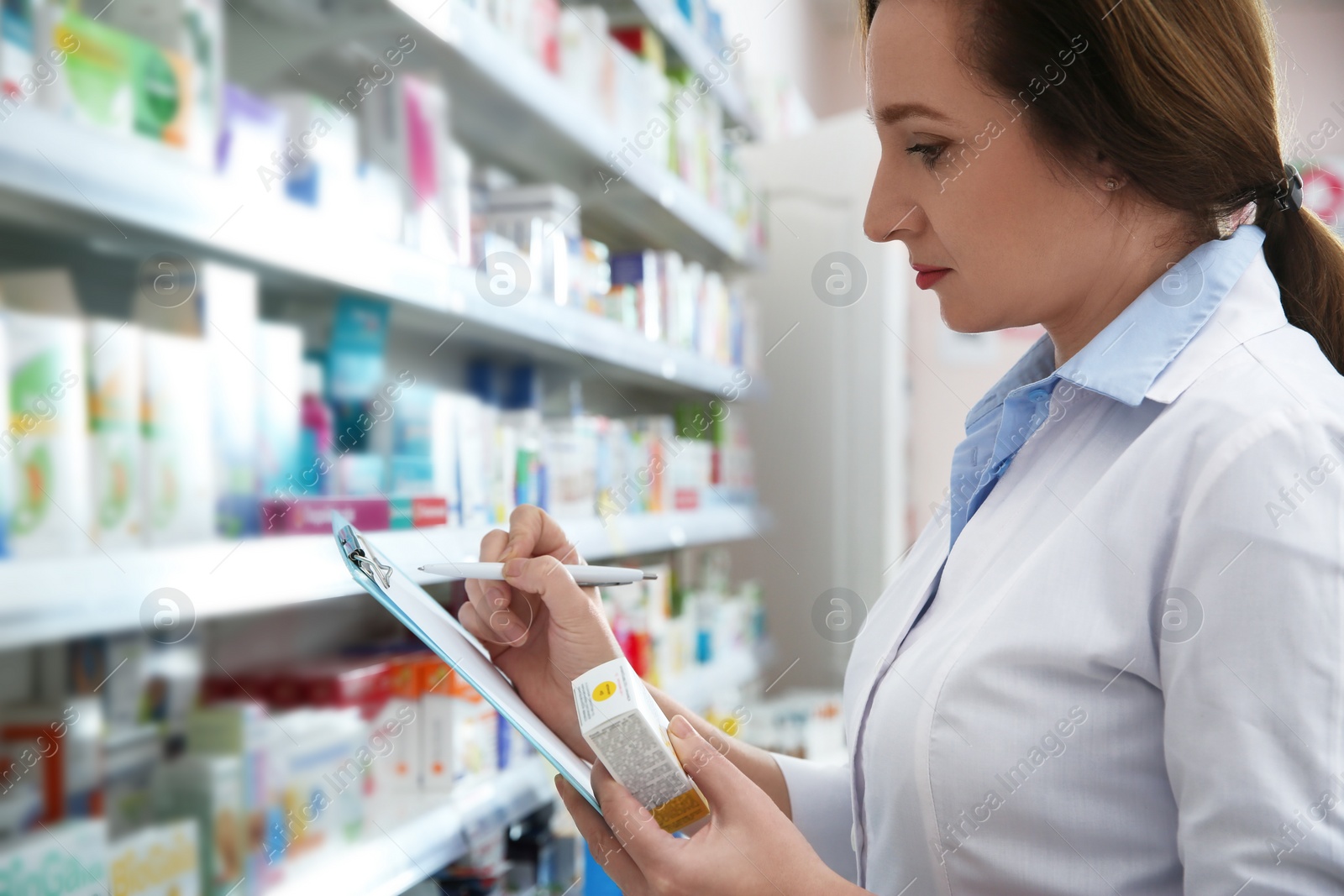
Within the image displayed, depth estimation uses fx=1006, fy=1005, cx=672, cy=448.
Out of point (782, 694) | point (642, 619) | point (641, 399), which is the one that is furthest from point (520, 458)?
point (782, 694)

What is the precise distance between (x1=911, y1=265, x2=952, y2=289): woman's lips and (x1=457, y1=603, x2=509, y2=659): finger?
0.56 m

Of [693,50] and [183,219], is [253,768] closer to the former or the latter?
[183,219]

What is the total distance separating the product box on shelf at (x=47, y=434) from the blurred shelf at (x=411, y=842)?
51 centimetres

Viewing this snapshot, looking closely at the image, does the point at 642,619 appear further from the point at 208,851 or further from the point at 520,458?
the point at 208,851

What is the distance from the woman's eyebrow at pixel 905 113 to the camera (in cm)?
89

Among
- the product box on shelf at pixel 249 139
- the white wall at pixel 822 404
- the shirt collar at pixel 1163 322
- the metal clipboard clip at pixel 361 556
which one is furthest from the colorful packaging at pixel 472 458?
the white wall at pixel 822 404

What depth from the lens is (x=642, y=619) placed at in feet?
7.75

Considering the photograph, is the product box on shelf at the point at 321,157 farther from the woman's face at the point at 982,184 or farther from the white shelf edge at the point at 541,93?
the woman's face at the point at 982,184

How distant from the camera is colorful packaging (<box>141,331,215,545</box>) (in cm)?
105

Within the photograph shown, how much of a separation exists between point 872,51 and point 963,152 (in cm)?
13

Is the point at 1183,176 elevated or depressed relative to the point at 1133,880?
elevated

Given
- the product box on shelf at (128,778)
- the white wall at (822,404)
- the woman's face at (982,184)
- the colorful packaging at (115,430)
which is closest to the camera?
the woman's face at (982,184)

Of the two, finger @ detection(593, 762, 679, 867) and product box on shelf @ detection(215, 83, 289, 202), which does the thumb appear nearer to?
finger @ detection(593, 762, 679, 867)

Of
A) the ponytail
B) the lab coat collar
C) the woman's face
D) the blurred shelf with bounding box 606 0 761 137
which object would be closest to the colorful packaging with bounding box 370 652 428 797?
the woman's face
